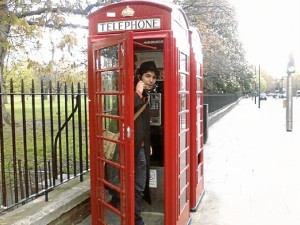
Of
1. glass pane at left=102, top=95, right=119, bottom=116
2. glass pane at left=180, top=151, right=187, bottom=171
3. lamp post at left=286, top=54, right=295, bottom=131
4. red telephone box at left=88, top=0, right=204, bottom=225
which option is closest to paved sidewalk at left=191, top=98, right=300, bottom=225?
glass pane at left=180, top=151, right=187, bottom=171

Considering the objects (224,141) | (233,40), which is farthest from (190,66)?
(233,40)

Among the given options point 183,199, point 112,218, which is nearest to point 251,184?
point 183,199

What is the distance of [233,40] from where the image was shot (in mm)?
26672

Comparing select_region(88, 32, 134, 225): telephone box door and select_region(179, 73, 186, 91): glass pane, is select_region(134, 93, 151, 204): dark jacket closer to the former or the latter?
select_region(88, 32, 134, 225): telephone box door

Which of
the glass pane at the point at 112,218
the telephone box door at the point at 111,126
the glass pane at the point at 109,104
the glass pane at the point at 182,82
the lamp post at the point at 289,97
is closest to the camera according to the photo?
the telephone box door at the point at 111,126

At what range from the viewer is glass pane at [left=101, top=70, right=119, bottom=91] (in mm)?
3575

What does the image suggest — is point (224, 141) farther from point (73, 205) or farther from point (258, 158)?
point (73, 205)

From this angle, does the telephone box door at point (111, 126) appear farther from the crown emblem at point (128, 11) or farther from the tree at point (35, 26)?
the tree at point (35, 26)

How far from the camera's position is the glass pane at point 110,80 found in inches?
141

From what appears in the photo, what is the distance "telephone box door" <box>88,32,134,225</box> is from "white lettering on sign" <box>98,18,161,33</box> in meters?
0.14

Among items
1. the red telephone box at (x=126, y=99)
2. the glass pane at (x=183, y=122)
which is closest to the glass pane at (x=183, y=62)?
the red telephone box at (x=126, y=99)

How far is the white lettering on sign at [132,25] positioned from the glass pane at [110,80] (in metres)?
0.52

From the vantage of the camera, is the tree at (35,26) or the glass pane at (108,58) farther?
the tree at (35,26)

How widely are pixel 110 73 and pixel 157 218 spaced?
2268 mm
